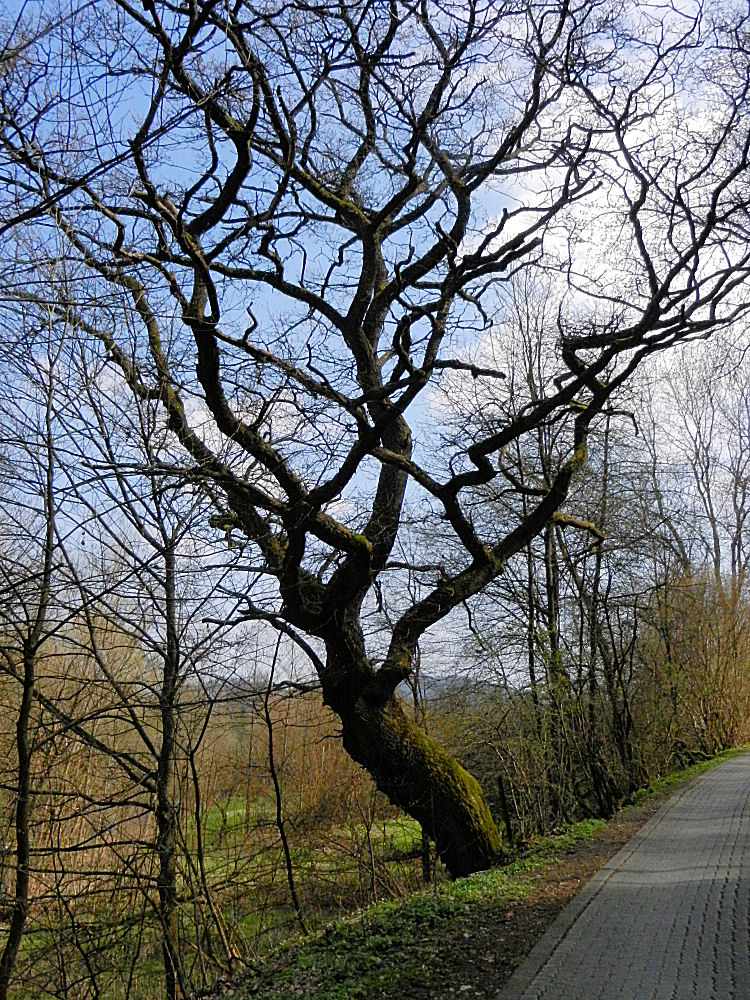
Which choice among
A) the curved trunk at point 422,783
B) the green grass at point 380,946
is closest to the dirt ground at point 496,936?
the green grass at point 380,946

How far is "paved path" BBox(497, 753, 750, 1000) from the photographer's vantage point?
17.0 feet

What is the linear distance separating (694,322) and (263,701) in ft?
20.6

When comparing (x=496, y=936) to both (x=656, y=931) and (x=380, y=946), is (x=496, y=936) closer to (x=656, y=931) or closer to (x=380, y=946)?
(x=380, y=946)

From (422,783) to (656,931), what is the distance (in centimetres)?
396

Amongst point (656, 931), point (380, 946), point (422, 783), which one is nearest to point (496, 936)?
point (380, 946)

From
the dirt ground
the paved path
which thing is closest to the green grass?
the dirt ground

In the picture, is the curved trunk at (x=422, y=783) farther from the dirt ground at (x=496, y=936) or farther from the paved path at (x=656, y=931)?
the paved path at (x=656, y=931)

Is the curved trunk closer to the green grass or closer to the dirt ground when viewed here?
the green grass

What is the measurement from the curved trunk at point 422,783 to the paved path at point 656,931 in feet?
5.28

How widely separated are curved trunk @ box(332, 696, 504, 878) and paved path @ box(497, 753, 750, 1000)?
1.61 m

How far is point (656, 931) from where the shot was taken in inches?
247

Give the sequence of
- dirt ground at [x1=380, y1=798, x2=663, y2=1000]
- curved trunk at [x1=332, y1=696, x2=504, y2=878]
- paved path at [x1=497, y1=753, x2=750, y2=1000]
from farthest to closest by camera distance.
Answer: curved trunk at [x1=332, y1=696, x2=504, y2=878], dirt ground at [x1=380, y1=798, x2=663, y2=1000], paved path at [x1=497, y1=753, x2=750, y2=1000]

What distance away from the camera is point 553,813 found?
11734 millimetres

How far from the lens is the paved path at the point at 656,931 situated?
17.0ft
